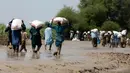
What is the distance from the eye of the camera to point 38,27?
17.0 m

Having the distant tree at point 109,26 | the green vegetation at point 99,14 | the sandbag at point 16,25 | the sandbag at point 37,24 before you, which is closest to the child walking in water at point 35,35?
the sandbag at point 37,24

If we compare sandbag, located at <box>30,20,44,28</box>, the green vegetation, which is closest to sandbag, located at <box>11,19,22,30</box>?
sandbag, located at <box>30,20,44,28</box>

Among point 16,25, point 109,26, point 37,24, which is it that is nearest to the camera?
point 16,25

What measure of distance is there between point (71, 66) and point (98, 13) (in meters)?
56.8

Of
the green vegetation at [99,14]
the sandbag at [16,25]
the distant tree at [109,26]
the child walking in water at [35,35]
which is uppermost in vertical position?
the green vegetation at [99,14]

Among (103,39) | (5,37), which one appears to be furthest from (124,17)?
(5,37)

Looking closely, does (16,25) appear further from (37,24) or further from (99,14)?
(99,14)

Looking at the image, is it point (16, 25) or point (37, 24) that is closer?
point (16, 25)

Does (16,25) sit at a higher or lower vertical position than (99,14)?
lower

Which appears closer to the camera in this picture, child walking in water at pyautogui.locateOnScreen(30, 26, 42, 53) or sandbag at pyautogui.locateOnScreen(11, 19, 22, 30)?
sandbag at pyautogui.locateOnScreen(11, 19, 22, 30)

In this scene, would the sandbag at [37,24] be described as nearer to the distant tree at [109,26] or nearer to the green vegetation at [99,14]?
the green vegetation at [99,14]

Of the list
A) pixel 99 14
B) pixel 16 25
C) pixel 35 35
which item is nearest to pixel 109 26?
pixel 99 14

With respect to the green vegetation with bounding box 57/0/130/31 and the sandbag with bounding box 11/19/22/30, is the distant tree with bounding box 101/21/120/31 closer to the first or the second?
the green vegetation with bounding box 57/0/130/31

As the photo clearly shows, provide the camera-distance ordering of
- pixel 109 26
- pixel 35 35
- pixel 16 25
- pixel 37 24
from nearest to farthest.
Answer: pixel 16 25, pixel 37 24, pixel 35 35, pixel 109 26
